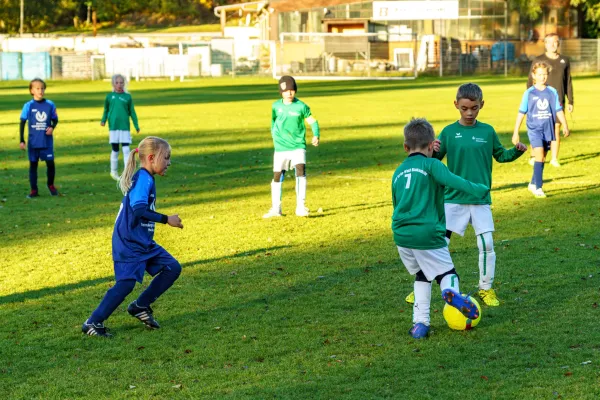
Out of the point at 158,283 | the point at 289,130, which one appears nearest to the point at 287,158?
the point at 289,130

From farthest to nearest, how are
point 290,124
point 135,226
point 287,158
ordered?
point 287,158 < point 290,124 < point 135,226

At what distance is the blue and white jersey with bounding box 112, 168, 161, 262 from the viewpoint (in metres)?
7.51

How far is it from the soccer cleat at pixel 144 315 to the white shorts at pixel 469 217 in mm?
2712

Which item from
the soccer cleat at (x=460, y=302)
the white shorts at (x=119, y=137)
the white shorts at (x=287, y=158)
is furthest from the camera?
the white shorts at (x=119, y=137)

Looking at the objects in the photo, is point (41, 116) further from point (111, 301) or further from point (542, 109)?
point (111, 301)

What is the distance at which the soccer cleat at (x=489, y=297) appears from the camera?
822 cm

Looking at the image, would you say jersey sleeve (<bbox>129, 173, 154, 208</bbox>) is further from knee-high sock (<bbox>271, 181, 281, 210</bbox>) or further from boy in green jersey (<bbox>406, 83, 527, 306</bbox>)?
knee-high sock (<bbox>271, 181, 281, 210</bbox>)

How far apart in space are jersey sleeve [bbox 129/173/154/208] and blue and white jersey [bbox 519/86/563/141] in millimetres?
8092

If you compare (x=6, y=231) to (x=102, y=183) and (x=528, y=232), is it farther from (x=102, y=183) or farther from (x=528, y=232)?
(x=528, y=232)

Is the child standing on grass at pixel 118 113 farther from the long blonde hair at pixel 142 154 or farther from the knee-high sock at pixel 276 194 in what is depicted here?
the long blonde hair at pixel 142 154

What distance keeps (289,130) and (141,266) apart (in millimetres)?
5592

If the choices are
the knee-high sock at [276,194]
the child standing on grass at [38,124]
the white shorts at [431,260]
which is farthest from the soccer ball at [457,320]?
the child standing on grass at [38,124]

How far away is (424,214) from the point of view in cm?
720

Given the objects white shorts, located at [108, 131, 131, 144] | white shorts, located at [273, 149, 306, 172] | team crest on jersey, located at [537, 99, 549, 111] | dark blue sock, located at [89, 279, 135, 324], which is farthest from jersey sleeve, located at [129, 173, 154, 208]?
white shorts, located at [108, 131, 131, 144]
